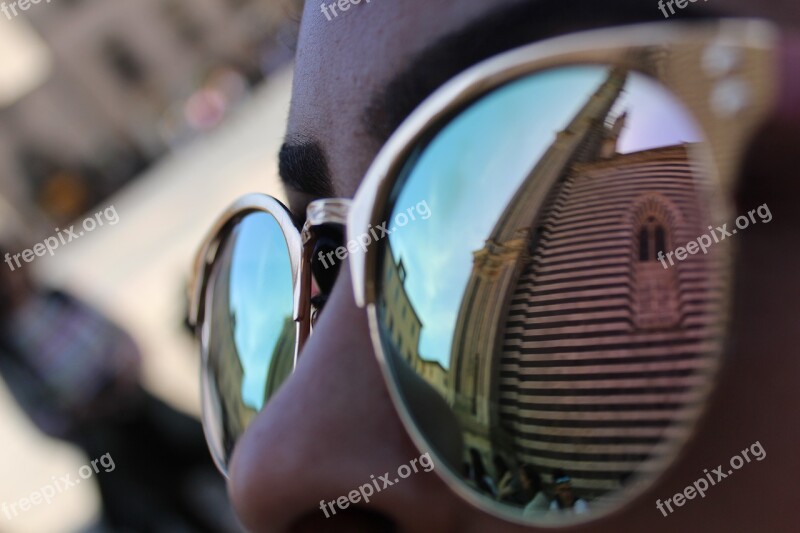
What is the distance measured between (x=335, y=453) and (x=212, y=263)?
60 cm

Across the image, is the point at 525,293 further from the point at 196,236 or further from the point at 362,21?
the point at 196,236

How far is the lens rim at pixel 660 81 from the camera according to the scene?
1.62 feet

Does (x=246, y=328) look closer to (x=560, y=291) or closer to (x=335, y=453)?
(x=335, y=453)

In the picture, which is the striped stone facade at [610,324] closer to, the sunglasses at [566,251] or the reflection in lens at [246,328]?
the sunglasses at [566,251]

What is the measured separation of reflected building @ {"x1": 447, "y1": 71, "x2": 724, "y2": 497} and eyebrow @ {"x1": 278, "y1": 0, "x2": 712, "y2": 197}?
72 mm

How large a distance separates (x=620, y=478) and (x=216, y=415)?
2.51ft

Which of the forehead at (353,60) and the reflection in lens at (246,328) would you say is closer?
the forehead at (353,60)

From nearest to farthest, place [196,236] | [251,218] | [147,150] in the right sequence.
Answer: [251,218] → [196,236] → [147,150]

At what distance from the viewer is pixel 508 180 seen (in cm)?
60

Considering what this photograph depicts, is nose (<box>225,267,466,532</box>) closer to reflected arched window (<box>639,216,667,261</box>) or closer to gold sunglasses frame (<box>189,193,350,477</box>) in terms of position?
gold sunglasses frame (<box>189,193,350,477</box>)

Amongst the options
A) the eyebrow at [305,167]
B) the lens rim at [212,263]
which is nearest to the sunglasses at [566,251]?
the eyebrow at [305,167]

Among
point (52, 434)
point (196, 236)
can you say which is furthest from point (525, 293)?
point (196, 236)

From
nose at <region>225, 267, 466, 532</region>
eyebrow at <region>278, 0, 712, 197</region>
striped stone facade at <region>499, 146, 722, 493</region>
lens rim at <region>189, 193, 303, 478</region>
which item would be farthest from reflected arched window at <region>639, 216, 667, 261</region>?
lens rim at <region>189, 193, 303, 478</region>

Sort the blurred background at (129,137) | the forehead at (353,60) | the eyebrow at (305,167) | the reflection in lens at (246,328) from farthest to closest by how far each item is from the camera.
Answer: the blurred background at (129,137), the reflection in lens at (246,328), the eyebrow at (305,167), the forehead at (353,60)
